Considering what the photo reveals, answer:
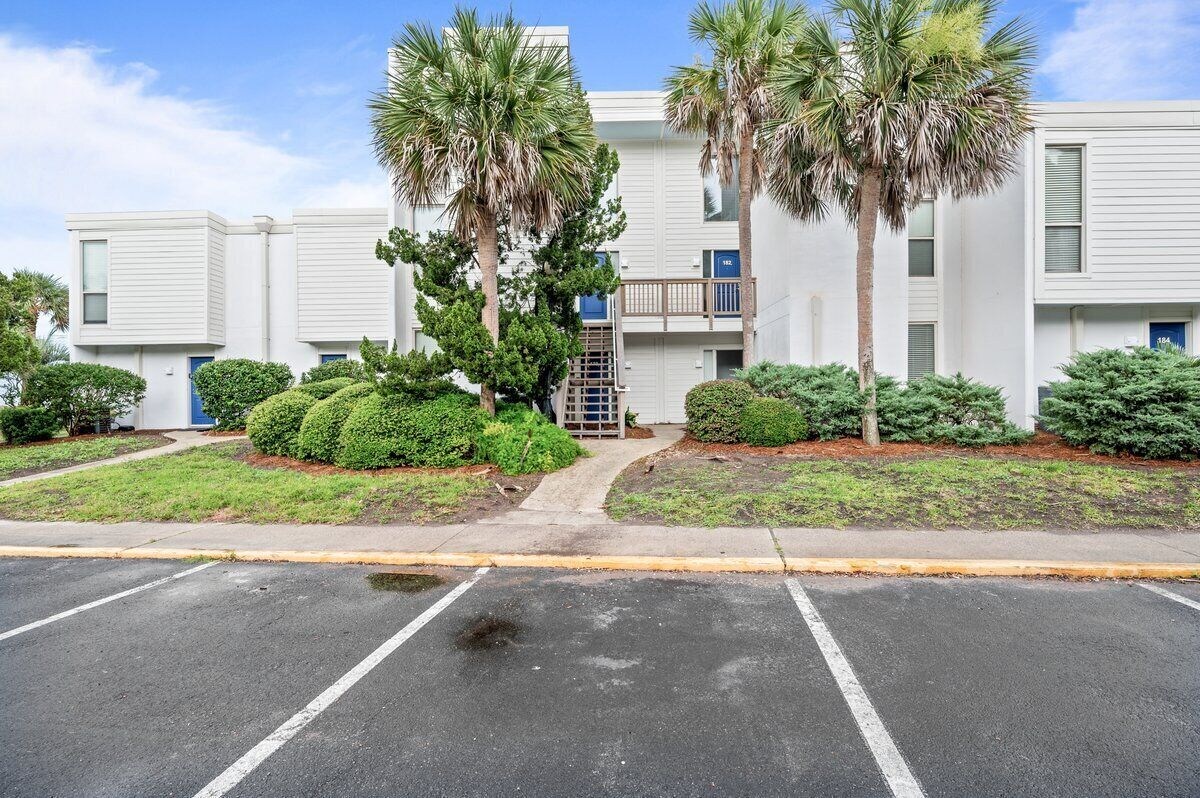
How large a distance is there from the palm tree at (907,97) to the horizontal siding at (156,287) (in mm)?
16608

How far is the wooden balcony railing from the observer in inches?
574

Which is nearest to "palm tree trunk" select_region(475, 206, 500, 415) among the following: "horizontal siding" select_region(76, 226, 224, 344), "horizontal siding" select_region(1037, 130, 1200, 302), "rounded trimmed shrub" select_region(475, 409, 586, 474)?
"rounded trimmed shrub" select_region(475, 409, 586, 474)

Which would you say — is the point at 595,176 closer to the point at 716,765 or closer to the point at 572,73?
the point at 572,73

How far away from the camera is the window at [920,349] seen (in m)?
13.8

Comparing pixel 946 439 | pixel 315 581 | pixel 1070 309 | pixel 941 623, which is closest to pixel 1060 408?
pixel 946 439

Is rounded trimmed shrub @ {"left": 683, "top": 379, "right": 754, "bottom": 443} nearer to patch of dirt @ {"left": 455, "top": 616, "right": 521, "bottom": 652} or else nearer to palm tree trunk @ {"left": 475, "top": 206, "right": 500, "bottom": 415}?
palm tree trunk @ {"left": 475, "top": 206, "right": 500, "bottom": 415}

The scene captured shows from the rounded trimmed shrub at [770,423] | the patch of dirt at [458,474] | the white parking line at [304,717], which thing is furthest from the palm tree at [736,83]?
the white parking line at [304,717]

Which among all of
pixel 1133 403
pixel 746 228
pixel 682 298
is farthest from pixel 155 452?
pixel 1133 403

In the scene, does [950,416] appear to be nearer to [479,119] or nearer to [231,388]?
[479,119]

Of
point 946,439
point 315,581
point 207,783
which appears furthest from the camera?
point 946,439

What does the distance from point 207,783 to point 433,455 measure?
7.24 m

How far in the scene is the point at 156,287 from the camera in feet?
55.3

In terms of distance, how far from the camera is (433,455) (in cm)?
959

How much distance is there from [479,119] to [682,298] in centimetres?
768
